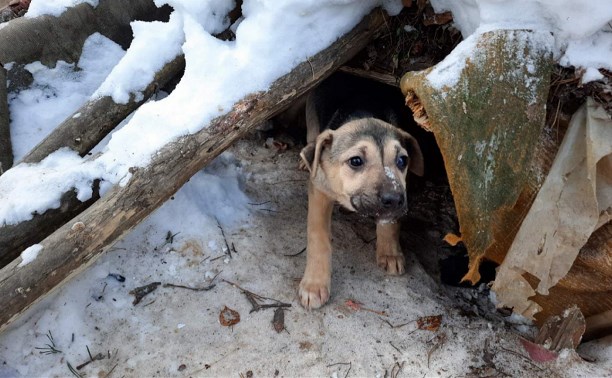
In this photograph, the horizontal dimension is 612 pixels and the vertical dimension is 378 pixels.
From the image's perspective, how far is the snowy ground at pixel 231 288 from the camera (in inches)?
129

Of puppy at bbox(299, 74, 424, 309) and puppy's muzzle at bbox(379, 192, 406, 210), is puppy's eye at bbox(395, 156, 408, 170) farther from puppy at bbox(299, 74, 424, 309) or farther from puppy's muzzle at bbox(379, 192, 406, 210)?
puppy's muzzle at bbox(379, 192, 406, 210)

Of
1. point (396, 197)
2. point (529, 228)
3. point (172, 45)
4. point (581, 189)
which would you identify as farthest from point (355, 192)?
point (172, 45)

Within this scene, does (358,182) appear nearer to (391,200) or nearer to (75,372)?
(391,200)

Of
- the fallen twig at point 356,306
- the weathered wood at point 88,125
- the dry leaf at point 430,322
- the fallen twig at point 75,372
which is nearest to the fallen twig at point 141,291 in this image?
the fallen twig at point 75,372

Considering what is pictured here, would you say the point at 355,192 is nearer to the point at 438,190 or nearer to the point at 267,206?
the point at 267,206

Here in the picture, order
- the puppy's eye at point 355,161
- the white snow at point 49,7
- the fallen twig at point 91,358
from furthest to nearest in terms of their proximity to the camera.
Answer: the white snow at point 49,7 → the puppy's eye at point 355,161 → the fallen twig at point 91,358

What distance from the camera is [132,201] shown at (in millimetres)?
3123

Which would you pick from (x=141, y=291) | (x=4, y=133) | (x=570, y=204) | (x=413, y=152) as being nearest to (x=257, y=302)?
(x=141, y=291)

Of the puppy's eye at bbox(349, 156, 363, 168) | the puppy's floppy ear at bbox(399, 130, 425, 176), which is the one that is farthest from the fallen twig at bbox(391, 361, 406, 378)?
the puppy's floppy ear at bbox(399, 130, 425, 176)

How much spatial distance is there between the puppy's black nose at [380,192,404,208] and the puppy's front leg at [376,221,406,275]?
706 mm

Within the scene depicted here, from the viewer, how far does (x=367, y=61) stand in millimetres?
4422

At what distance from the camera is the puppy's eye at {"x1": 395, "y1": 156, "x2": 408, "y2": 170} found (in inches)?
155

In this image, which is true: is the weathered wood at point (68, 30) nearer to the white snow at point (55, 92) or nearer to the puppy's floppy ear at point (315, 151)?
the white snow at point (55, 92)

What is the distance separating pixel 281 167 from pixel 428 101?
8.79ft
